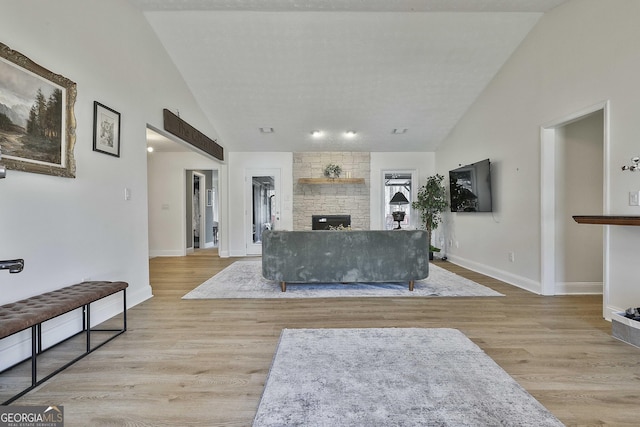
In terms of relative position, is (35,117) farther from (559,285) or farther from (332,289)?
(559,285)

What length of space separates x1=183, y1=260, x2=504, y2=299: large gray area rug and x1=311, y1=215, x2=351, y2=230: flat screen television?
2453 millimetres

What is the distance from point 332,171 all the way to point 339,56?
109 inches

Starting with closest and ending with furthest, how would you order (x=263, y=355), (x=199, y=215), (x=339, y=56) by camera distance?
1. (x=263, y=355)
2. (x=339, y=56)
3. (x=199, y=215)

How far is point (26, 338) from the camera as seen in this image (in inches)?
76.6

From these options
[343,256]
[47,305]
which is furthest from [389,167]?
[47,305]

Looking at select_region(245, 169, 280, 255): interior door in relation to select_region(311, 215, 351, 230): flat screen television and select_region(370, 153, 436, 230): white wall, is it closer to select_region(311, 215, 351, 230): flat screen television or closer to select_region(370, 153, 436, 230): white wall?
select_region(311, 215, 351, 230): flat screen television

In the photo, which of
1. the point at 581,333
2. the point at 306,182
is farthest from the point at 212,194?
the point at 581,333

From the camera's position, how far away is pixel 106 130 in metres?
2.69

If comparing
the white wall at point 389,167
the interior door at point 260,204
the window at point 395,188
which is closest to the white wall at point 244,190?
the interior door at point 260,204

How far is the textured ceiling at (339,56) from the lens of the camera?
3326 mm

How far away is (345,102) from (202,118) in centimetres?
248

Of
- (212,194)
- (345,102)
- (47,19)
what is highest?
(345,102)

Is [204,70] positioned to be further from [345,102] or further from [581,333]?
[581,333]

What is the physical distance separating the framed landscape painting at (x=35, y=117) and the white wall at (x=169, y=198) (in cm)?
451
